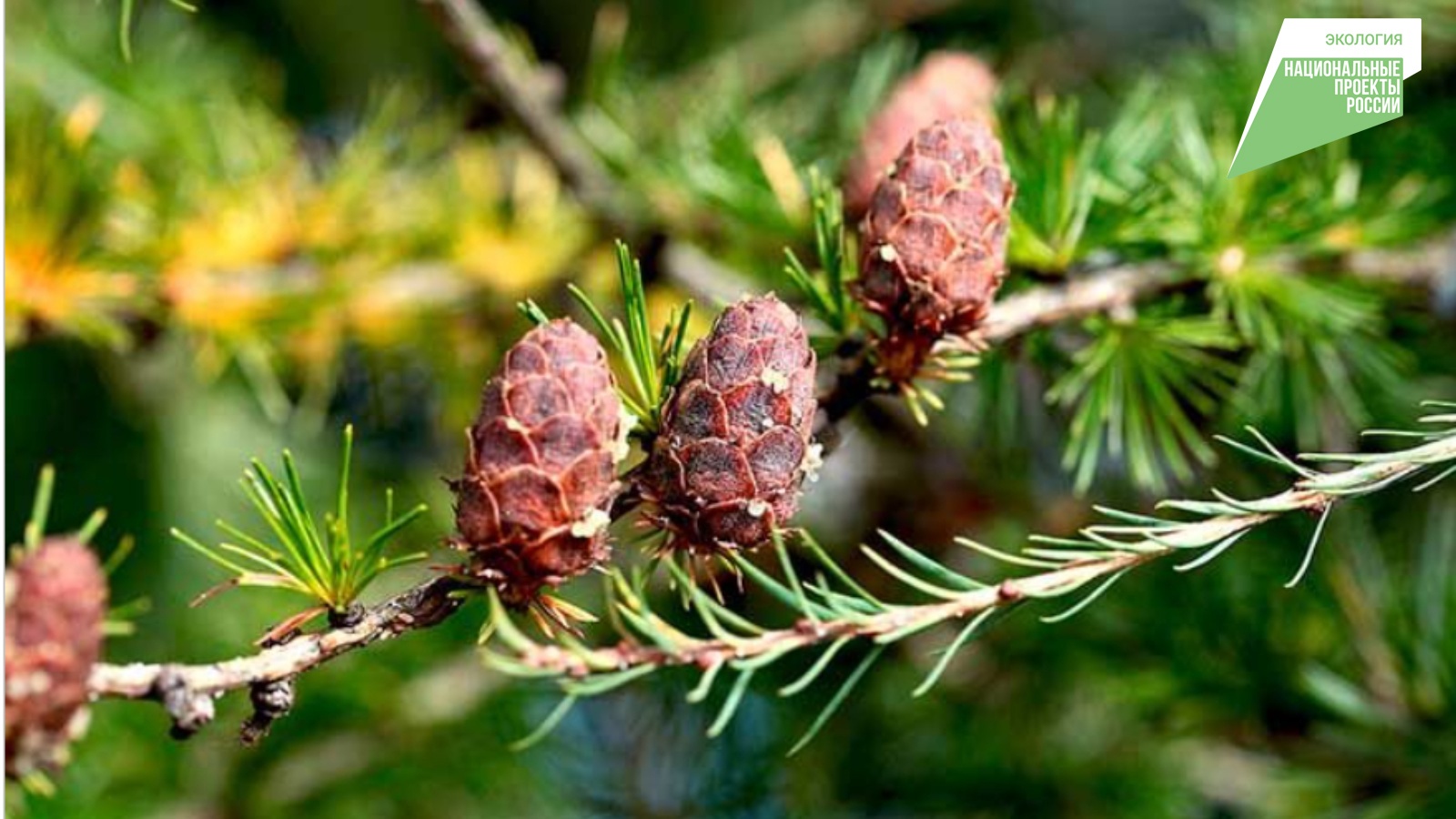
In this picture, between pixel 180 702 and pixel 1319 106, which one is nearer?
pixel 180 702

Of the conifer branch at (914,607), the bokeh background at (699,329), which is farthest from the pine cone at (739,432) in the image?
the bokeh background at (699,329)

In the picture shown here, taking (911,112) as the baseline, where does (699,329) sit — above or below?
below

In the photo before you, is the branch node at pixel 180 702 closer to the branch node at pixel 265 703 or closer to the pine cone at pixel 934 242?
the branch node at pixel 265 703

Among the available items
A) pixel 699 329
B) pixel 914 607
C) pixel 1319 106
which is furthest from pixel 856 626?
pixel 699 329

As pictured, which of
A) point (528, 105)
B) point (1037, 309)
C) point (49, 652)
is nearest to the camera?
point (49, 652)

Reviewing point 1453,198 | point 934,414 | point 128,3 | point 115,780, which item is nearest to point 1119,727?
point 934,414

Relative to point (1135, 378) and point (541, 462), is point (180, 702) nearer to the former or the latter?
point (541, 462)

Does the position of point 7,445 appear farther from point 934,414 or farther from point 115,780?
point 934,414
